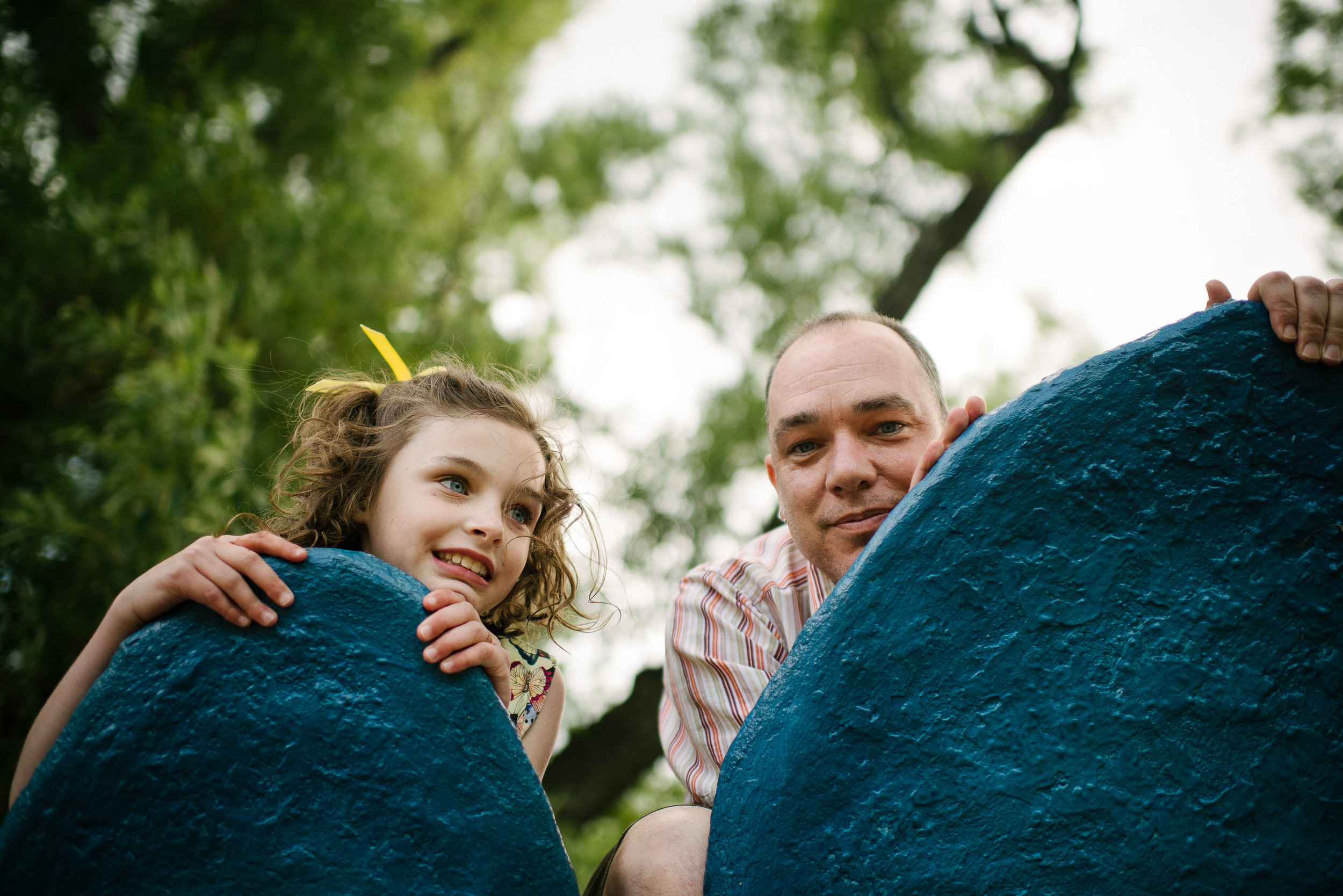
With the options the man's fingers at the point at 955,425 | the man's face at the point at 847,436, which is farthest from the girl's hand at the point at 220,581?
the man's face at the point at 847,436

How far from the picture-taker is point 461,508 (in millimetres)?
1455

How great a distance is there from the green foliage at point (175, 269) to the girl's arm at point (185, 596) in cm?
182

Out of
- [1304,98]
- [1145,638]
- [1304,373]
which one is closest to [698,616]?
[1145,638]

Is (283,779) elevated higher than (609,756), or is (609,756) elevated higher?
(609,756)

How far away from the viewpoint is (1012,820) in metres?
0.95

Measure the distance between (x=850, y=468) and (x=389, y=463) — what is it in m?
0.91

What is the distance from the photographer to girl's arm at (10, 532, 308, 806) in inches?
40.5

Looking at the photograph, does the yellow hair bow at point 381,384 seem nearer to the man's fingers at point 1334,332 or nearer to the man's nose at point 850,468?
the man's nose at point 850,468

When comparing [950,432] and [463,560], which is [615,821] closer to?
[463,560]

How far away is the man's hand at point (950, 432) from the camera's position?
1137mm

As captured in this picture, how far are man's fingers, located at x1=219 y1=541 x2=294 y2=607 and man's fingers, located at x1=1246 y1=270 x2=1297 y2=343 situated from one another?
4.10ft

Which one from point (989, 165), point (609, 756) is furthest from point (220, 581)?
point (989, 165)

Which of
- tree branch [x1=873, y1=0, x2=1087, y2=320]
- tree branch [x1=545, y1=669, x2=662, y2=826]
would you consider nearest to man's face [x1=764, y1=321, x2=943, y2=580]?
tree branch [x1=545, y1=669, x2=662, y2=826]

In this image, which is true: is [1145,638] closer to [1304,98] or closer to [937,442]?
[937,442]
